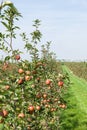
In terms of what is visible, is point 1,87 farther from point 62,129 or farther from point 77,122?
point 77,122

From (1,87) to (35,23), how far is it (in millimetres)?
7909

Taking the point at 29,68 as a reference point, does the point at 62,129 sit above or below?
below

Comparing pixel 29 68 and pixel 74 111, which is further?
pixel 74 111

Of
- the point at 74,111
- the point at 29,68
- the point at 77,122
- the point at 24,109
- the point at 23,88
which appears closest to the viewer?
the point at 24,109

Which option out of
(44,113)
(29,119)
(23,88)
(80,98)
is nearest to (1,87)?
(23,88)

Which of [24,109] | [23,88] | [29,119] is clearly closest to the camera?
[24,109]

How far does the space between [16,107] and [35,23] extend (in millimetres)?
6269

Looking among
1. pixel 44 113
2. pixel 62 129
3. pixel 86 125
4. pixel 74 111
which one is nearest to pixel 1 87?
pixel 44 113

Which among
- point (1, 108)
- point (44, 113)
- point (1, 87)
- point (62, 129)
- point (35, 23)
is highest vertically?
point (35, 23)

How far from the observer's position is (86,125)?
11.4 m

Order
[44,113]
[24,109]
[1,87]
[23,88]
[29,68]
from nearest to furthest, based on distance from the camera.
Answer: [1,87], [24,109], [23,88], [29,68], [44,113]

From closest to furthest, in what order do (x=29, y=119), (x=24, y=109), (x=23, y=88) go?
1. (x=24, y=109)
2. (x=23, y=88)
3. (x=29, y=119)

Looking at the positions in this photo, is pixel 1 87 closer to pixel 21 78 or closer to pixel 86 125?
pixel 21 78

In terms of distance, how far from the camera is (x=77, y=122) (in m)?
11.8
